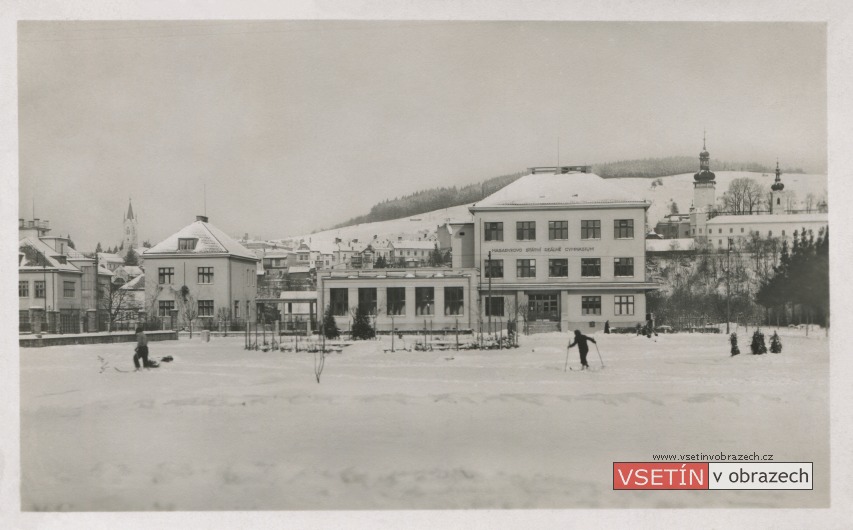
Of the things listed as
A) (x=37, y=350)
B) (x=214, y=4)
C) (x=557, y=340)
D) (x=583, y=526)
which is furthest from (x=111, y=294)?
(x=583, y=526)

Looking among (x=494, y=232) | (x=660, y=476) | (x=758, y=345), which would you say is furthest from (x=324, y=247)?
(x=758, y=345)

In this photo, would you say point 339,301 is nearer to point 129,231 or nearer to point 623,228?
point 129,231

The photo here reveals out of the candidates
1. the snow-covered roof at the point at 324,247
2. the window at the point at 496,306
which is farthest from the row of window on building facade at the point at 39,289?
→ the window at the point at 496,306

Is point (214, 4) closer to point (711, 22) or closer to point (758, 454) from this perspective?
point (711, 22)

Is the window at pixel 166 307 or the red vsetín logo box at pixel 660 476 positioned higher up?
the window at pixel 166 307

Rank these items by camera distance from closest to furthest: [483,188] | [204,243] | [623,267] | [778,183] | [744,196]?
[778,183] < [483,188] < [744,196] < [204,243] < [623,267]

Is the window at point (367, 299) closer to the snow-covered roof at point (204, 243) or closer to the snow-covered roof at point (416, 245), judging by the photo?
the snow-covered roof at point (416, 245)
